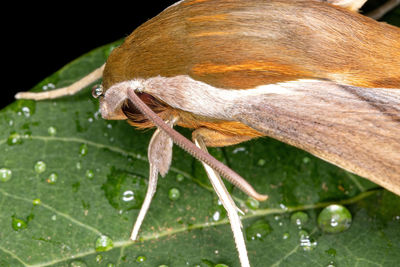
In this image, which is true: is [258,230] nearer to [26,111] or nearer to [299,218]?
[299,218]

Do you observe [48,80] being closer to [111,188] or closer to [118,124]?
[118,124]

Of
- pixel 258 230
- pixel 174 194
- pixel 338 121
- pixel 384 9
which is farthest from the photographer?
pixel 384 9

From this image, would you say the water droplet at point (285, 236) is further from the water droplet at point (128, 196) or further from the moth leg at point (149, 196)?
the water droplet at point (128, 196)

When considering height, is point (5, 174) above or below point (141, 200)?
above

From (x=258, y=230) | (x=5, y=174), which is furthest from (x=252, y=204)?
(x=5, y=174)

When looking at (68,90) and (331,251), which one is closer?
(331,251)

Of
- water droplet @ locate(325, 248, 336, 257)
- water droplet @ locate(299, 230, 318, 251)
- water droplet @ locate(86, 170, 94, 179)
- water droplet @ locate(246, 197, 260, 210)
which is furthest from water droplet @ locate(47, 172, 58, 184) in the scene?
water droplet @ locate(325, 248, 336, 257)

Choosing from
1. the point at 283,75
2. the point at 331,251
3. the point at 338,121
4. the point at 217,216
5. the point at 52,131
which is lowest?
the point at 331,251

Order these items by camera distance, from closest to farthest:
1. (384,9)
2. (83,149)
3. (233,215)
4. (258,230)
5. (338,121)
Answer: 1. (338,121)
2. (233,215)
3. (258,230)
4. (83,149)
5. (384,9)

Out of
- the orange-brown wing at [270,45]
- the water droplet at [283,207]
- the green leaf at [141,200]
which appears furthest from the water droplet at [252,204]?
the orange-brown wing at [270,45]
